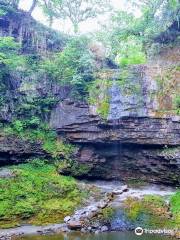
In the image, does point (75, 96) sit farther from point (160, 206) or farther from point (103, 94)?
point (160, 206)

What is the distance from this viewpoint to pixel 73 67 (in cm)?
2739

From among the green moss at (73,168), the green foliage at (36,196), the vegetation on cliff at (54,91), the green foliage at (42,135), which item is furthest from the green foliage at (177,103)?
the green foliage at (36,196)

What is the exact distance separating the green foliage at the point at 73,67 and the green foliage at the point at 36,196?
6.30m

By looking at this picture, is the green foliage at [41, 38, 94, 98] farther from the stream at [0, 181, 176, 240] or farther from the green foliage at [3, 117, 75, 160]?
the stream at [0, 181, 176, 240]

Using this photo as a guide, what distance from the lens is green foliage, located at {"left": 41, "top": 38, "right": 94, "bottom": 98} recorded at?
88.0 ft

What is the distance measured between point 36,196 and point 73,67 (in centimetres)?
1021

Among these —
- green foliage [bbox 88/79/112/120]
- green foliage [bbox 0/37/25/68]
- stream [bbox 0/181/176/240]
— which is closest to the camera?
stream [bbox 0/181/176/240]

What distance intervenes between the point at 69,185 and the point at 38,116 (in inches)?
246

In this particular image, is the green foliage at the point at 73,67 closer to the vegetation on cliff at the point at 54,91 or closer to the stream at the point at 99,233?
the vegetation on cliff at the point at 54,91

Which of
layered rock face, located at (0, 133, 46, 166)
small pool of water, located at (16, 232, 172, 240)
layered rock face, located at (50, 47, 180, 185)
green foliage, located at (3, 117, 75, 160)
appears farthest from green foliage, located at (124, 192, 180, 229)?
layered rock face, located at (0, 133, 46, 166)

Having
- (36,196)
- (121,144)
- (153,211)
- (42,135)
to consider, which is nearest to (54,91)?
(42,135)

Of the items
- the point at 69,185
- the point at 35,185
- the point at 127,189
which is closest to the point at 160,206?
the point at 127,189

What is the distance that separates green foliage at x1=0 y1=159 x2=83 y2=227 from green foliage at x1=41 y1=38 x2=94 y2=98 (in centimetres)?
630

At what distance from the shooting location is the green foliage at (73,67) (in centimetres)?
2681
